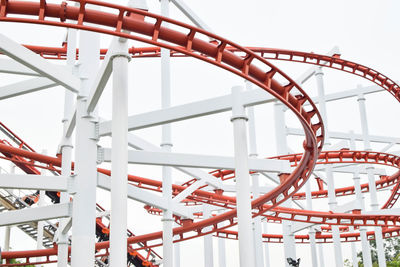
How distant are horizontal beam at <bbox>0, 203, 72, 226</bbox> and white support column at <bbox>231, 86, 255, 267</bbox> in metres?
2.51

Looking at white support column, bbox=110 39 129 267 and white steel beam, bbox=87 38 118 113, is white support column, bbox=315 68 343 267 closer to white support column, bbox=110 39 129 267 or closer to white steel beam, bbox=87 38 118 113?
white steel beam, bbox=87 38 118 113

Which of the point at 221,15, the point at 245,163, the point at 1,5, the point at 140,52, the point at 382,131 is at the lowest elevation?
the point at 245,163

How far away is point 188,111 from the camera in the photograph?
7176 mm

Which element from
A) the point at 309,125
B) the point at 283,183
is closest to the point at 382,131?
the point at 283,183

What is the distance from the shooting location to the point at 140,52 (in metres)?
13.9

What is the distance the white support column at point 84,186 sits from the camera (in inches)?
279

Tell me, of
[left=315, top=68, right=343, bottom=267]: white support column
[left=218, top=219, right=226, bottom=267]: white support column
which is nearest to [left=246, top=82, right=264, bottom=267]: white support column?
[left=315, top=68, right=343, bottom=267]: white support column

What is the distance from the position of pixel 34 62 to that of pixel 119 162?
184 centimetres

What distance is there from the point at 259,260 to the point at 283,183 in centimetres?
448

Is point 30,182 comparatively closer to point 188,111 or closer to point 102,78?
point 102,78

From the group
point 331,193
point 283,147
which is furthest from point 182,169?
point 331,193

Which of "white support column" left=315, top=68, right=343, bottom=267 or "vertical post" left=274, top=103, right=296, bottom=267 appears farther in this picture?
"vertical post" left=274, top=103, right=296, bottom=267

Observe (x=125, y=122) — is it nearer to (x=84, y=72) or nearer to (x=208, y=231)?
(x=84, y=72)

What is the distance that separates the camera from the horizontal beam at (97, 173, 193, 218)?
755cm
